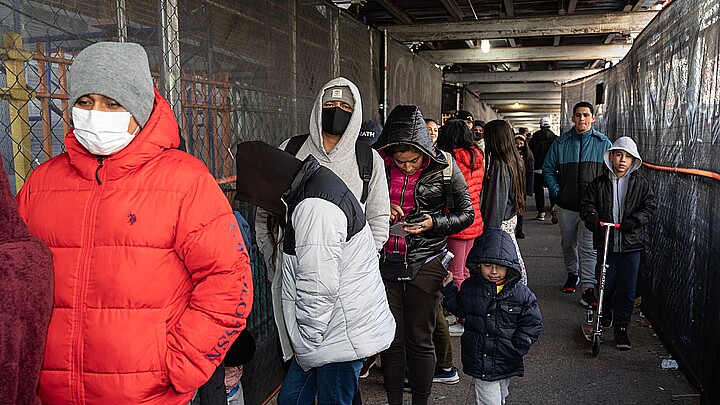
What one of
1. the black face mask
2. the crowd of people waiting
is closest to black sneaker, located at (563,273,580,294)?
the crowd of people waiting

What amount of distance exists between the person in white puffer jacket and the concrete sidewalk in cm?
167

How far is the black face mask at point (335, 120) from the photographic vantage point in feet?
10.1

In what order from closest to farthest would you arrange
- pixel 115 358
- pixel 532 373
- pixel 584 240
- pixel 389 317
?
pixel 115 358 < pixel 389 317 < pixel 532 373 < pixel 584 240

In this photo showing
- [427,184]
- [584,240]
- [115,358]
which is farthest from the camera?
[584,240]

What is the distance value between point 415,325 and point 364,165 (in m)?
1.04

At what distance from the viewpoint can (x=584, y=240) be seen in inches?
237

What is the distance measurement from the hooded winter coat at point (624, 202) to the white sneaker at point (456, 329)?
4.76 ft

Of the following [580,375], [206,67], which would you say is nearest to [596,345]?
[580,375]

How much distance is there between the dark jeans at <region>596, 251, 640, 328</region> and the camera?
5027 millimetres

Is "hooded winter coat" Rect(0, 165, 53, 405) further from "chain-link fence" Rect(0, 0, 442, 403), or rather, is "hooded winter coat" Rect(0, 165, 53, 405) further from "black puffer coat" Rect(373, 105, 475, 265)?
"black puffer coat" Rect(373, 105, 475, 265)

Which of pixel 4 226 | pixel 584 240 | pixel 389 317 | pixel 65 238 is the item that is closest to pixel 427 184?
pixel 389 317

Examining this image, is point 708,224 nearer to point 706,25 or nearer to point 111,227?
point 706,25

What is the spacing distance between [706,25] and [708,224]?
54.5 inches

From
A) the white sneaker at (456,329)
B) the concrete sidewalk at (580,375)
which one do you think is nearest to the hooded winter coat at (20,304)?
the concrete sidewalk at (580,375)
